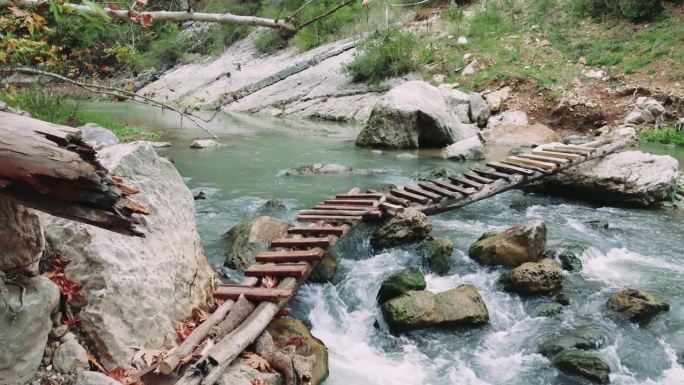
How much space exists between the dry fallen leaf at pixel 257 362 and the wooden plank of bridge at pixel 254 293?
2.27 ft

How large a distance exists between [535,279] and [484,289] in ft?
1.85

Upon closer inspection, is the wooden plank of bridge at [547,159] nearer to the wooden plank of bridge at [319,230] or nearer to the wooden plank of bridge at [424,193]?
the wooden plank of bridge at [424,193]

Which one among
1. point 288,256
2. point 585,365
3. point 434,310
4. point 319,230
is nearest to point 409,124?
point 319,230

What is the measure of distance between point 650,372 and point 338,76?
2123cm

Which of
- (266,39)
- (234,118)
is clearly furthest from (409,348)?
(266,39)

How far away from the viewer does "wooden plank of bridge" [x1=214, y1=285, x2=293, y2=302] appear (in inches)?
194

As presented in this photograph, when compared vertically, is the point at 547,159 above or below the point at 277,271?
above

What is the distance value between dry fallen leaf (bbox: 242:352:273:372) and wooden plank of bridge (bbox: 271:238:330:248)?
216cm

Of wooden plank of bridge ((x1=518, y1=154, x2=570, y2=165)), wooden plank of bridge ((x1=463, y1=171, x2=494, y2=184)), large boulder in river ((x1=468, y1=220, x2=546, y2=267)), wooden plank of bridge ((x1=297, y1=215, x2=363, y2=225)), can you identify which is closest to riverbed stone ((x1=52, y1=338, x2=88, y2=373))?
wooden plank of bridge ((x1=297, y1=215, x2=363, y2=225))

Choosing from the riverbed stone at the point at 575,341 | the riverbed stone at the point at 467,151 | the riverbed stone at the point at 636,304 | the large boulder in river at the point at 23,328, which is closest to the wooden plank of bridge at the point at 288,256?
the riverbed stone at the point at 575,341

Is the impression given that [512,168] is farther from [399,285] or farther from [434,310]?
[434,310]

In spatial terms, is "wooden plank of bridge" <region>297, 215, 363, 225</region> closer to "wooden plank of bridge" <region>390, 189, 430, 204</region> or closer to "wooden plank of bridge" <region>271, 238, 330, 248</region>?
"wooden plank of bridge" <region>271, 238, 330, 248</region>

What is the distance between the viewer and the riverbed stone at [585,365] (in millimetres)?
4711

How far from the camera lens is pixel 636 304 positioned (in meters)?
5.71
